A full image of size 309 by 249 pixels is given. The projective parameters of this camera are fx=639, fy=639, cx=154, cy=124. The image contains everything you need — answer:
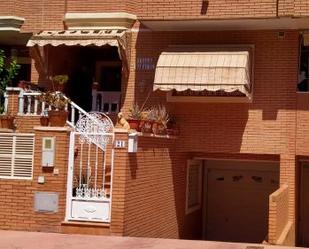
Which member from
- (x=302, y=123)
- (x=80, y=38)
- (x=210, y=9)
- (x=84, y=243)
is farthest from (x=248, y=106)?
(x=84, y=243)

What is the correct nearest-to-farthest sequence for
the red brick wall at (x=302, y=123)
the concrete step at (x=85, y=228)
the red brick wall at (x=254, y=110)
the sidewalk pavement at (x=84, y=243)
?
1. the sidewalk pavement at (x=84, y=243)
2. the concrete step at (x=85, y=228)
3. the red brick wall at (x=302, y=123)
4. the red brick wall at (x=254, y=110)

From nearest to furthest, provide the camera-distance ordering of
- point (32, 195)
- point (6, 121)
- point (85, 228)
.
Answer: point (85, 228), point (32, 195), point (6, 121)

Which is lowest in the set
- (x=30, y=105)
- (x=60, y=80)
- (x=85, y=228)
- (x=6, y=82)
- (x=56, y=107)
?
(x=85, y=228)

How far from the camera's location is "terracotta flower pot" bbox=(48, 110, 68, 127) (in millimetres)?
14672

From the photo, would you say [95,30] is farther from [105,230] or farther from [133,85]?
[105,230]

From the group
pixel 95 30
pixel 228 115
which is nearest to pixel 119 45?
pixel 95 30

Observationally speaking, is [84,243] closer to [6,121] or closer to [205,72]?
[6,121]

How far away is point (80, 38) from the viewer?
60.9 feet

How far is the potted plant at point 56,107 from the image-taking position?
14.7 meters

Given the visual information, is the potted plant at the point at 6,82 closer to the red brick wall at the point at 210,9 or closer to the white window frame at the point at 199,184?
the red brick wall at the point at 210,9

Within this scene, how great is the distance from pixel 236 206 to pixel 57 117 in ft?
34.9

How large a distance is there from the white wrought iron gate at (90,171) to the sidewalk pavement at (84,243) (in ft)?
2.13

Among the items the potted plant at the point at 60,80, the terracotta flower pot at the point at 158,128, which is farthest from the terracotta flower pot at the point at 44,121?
the terracotta flower pot at the point at 158,128

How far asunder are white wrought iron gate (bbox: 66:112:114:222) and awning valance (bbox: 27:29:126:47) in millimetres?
3689
